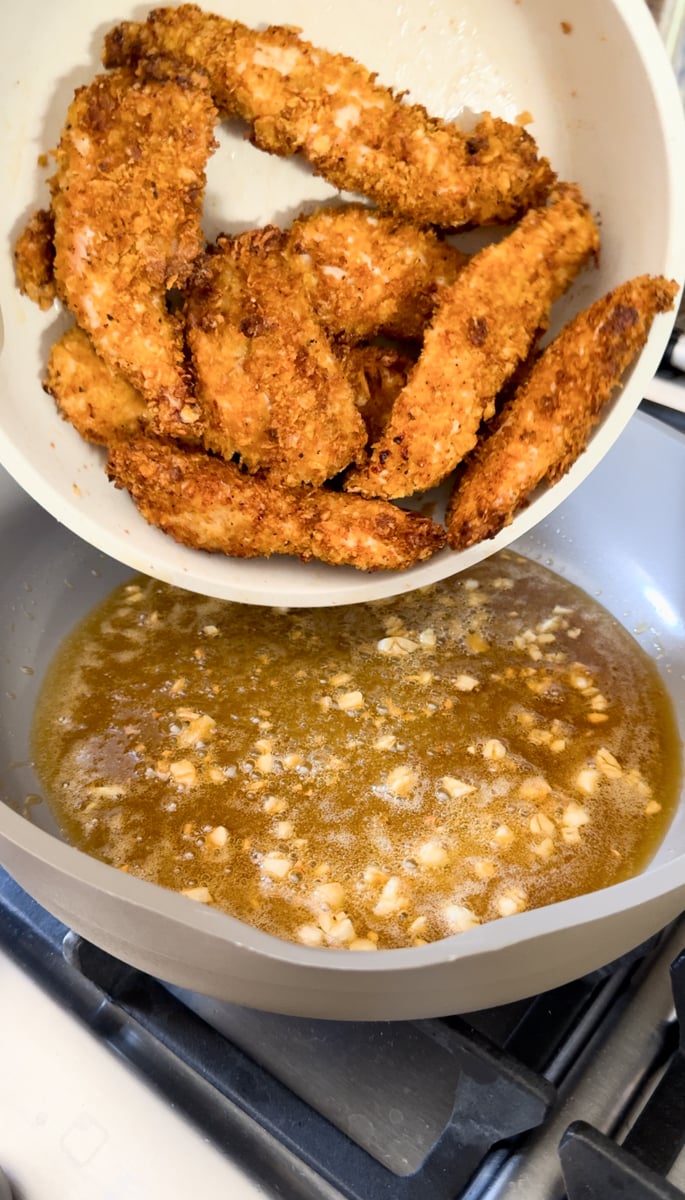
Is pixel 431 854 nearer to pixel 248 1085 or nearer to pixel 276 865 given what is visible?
pixel 276 865

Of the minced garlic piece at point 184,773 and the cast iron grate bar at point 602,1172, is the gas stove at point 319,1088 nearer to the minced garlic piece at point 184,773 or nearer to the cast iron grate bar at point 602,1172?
the cast iron grate bar at point 602,1172

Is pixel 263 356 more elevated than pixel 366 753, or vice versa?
pixel 263 356

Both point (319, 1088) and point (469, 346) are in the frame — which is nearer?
point (319, 1088)

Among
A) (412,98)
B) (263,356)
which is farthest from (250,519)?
(412,98)

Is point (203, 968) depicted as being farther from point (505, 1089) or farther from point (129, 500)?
point (129, 500)

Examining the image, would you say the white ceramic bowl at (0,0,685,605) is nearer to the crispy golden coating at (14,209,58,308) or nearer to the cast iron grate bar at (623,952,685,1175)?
the crispy golden coating at (14,209,58,308)

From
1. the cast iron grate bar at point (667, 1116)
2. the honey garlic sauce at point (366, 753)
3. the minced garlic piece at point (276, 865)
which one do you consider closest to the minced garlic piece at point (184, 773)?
the honey garlic sauce at point (366, 753)

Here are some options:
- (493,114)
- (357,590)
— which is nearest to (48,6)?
(493,114)
